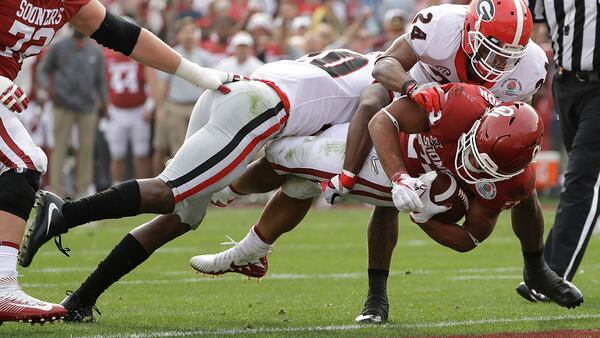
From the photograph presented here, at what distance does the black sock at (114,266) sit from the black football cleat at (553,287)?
74.0 inches

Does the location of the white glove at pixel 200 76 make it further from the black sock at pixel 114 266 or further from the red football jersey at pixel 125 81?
the red football jersey at pixel 125 81

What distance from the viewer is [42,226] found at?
172 inches

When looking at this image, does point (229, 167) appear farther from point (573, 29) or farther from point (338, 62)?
point (573, 29)

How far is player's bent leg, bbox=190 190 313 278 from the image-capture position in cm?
518

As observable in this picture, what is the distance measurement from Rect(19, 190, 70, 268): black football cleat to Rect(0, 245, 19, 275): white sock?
192mm

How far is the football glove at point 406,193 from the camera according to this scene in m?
4.25

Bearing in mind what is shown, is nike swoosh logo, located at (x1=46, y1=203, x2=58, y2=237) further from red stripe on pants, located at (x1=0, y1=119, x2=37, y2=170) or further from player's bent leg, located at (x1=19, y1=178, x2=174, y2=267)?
red stripe on pants, located at (x1=0, y1=119, x2=37, y2=170)

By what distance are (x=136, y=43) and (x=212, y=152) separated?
1.91ft

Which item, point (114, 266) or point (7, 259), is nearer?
point (7, 259)

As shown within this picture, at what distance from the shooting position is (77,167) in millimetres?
11469

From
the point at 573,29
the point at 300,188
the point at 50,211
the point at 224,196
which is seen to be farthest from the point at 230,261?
the point at 573,29

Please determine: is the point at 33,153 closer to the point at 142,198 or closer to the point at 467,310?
the point at 142,198

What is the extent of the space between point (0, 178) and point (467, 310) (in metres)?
2.31

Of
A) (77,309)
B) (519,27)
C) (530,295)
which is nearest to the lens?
(519,27)
